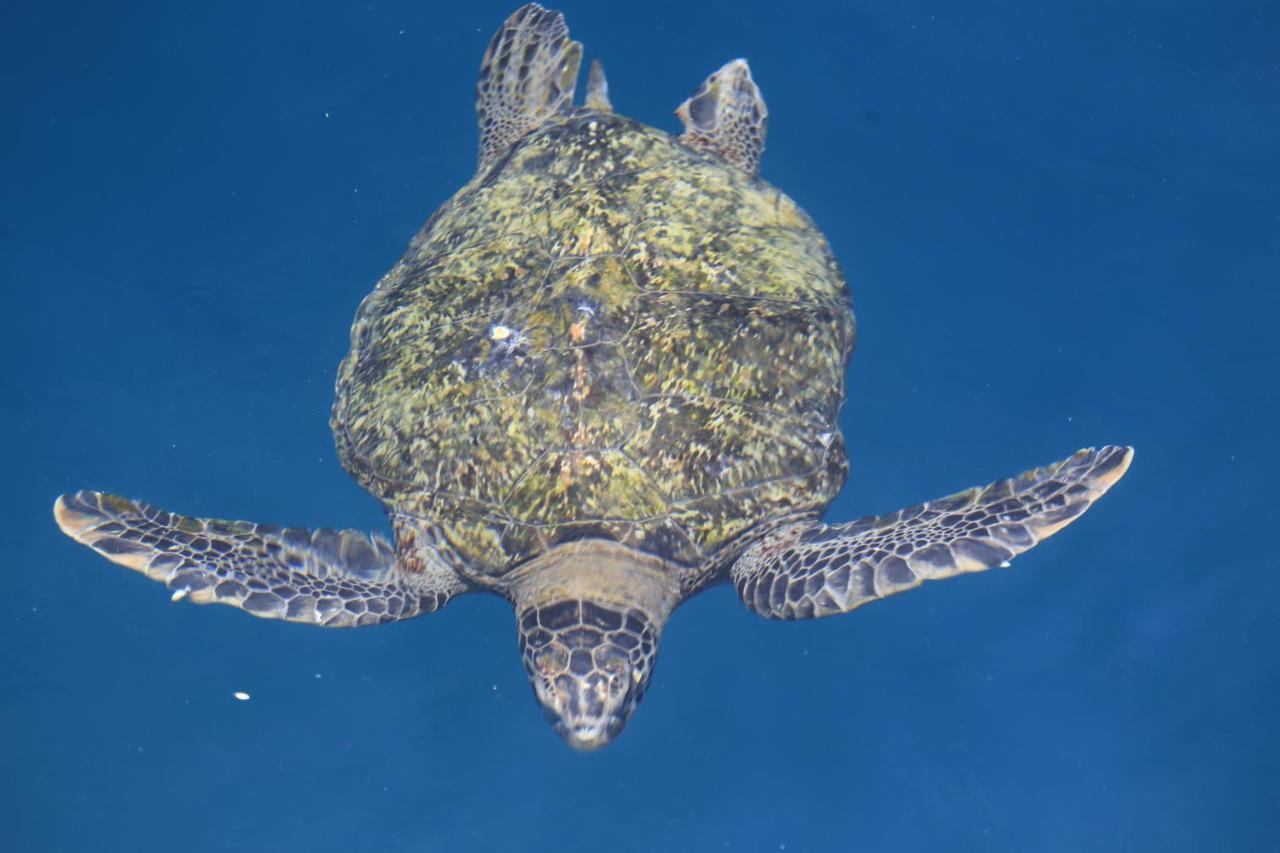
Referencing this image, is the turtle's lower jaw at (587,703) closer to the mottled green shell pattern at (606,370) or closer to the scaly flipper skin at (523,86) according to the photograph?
the mottled green shell pattern at (606,370)

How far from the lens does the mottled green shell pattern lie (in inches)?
157

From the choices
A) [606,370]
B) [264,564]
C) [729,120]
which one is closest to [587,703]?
[606,370]

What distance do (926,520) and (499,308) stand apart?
2100mm

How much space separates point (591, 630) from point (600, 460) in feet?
2.28

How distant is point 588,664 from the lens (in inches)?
149

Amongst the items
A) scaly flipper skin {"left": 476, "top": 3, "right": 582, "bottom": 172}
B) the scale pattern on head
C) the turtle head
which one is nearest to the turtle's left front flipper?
the turtle head

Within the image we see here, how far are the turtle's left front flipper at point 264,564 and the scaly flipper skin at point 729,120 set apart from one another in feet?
8.90

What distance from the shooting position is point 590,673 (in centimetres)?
375

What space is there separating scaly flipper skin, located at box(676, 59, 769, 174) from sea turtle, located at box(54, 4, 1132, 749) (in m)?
0.60

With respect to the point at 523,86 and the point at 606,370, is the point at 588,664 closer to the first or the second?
the point at 606,370

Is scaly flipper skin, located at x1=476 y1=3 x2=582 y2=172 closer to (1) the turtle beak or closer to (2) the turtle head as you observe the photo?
(2) the turtle head

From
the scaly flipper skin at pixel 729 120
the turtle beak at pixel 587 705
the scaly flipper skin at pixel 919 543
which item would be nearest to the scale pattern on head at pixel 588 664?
the turtle beak at pixel 587 705

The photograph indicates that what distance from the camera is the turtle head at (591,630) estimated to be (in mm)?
3736

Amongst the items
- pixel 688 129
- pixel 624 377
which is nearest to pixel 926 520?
pixel 624 377
